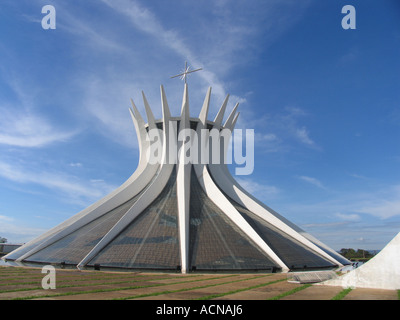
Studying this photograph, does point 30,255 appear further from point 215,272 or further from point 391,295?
point 391,295

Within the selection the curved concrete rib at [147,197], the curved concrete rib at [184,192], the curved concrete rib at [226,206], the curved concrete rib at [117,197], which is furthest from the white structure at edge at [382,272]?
the curved concrete rib at [117,197]

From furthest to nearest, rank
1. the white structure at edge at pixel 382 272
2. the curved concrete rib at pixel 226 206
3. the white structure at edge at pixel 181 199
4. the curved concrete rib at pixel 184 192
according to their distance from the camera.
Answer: the white structure at edge at pixel 181 199 → the curved concrete rib at pixel 226 206 → the curved concrete rib at pixel 184 192 → the white structure at edge at pixel 382 272

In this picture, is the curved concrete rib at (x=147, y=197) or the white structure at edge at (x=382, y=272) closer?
the white structure at edge at (x=382, y=272)

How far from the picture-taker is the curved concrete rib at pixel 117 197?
20.8 metres

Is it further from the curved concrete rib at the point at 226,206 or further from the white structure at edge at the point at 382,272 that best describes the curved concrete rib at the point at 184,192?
the white structure at edge at the point at 382,272

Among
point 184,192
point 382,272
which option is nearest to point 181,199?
point 184,192

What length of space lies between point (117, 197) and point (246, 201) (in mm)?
11694

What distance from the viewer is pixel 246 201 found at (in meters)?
24.3

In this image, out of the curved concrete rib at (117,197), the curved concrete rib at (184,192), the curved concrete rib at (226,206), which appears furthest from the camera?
the curved concrete rib at (117,197)

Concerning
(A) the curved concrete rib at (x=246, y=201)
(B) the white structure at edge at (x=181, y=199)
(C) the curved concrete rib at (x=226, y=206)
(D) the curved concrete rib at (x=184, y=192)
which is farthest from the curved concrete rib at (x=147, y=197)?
(A) the curved concrete rib at (x=246, y=201)

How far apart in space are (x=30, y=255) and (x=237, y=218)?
15626mm

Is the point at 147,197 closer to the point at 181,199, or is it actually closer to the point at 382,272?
the point at 181,199
